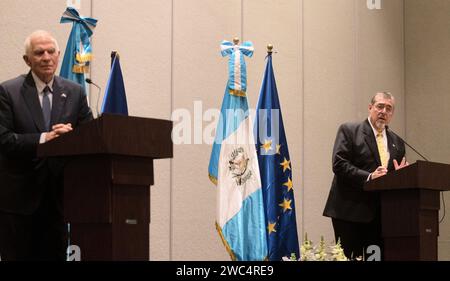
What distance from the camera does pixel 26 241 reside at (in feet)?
13.2

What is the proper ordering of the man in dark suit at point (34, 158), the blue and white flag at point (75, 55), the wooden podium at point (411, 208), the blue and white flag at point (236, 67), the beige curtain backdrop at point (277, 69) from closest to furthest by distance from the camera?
1. the man in dark suit at point (34, 158)
2. the wooden podium at point (411, 208)
3. the blue and white flag at point (75, 55)
4. the blue and white flag at point (236, 67)
5. the beige curtain backdrop at point (277, 69)

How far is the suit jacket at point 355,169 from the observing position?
5.96 metres

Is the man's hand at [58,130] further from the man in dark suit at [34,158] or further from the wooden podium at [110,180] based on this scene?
the wooden podium at [110,180]

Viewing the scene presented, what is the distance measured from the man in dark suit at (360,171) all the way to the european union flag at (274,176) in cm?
47

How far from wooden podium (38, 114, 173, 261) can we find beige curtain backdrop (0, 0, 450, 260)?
7.67 feet

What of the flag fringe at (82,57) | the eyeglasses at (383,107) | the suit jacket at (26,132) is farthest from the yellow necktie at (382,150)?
the suit jacket at (26,132)

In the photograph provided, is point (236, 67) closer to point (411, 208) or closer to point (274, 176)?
point (274, 176)

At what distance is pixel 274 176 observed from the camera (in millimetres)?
6488

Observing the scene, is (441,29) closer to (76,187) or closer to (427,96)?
(427,96)

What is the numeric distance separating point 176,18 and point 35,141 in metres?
3.37

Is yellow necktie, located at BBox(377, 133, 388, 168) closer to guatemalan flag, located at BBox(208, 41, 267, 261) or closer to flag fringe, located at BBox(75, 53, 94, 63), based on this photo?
guatemalan flag, located at BBox(208, 41, 267, 261)

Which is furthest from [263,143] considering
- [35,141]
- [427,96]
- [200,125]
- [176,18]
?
[427,96]

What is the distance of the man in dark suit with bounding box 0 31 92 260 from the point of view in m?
4.01

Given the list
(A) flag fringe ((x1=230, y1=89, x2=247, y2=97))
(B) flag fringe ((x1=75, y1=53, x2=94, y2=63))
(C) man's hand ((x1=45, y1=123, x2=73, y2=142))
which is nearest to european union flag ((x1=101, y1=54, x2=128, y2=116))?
(B) flag fringe ((x1=75, y1=53, x2=94, y2=63))
